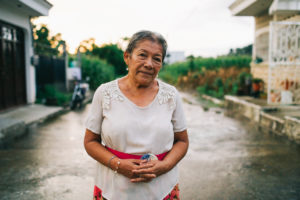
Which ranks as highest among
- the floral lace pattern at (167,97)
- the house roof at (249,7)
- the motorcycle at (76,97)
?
the house roof at (249,7)

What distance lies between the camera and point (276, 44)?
29.4 ft

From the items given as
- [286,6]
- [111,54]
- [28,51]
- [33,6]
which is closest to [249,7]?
[286,6]

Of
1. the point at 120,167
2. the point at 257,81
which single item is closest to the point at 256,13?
the point at 257,81

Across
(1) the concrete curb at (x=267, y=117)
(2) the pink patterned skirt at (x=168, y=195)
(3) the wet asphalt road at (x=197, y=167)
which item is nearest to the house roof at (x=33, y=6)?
(3) the wet asphalt road at (x=197, y=167)

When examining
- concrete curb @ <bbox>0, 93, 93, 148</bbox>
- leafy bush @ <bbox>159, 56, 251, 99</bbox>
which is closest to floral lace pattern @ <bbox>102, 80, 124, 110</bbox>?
concrete curb @ <bbox>0, 93, 93, 148</bbox>

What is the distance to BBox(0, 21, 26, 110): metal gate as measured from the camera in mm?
9016

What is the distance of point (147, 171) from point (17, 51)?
32.8ft

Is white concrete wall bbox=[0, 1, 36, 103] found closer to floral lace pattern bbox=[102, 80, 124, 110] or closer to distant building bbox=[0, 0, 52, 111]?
distant building bbox=[0, 0, 52, 111]

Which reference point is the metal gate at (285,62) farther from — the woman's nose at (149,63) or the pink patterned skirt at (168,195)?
the pink patterned skirt at (168,195)

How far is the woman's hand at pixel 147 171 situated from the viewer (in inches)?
70.5

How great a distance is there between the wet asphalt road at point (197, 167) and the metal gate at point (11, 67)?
2859mm

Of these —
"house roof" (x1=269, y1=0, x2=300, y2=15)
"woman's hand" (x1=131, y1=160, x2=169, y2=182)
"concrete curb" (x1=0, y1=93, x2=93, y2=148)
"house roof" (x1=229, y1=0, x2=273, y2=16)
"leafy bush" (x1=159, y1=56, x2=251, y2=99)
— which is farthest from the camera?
"leafy bush" (x1=159, y1=56, x2=251, y2=99)

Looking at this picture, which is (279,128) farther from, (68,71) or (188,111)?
(68,71)

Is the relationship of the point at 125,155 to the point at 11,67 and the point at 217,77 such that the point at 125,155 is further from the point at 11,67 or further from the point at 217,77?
the point at 217,77
